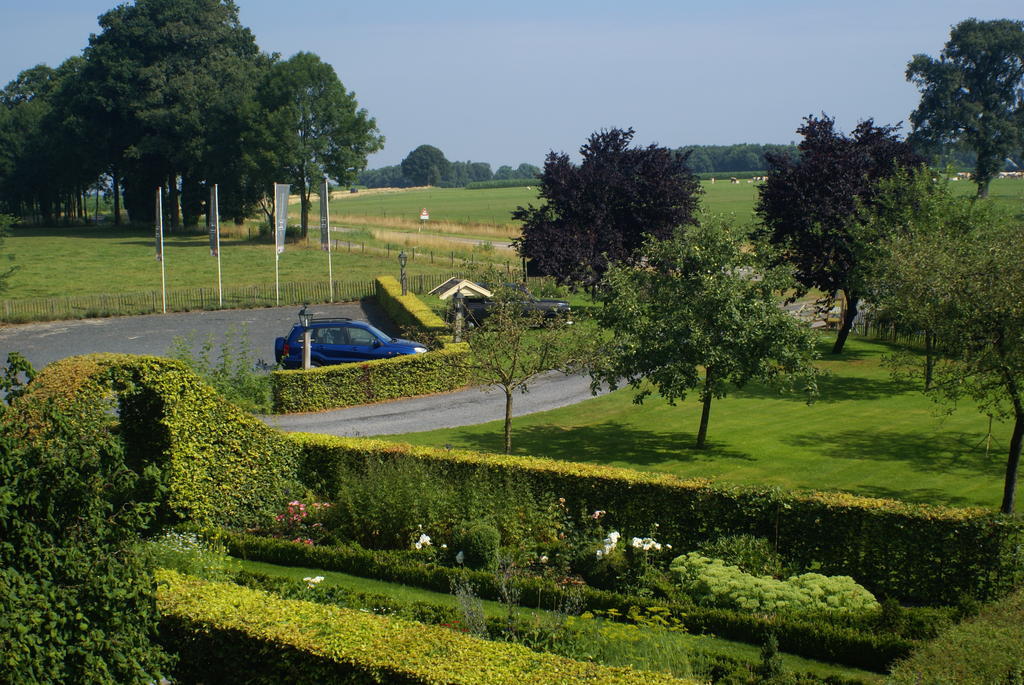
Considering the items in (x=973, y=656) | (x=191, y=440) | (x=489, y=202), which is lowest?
(x=973, y=656)

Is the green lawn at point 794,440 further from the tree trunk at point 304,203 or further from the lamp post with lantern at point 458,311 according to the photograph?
the tree trunk at point 304,203

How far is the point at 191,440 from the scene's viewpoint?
568 inches

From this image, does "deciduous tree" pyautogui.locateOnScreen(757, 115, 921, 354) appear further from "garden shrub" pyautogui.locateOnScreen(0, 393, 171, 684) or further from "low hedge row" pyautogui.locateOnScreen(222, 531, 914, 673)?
"garden shrub" pyautogui.locateOnScreen(0, 393, 171, 684)

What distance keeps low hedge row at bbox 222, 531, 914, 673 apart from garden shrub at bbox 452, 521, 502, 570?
1.53ft

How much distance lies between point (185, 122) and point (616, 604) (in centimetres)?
6128

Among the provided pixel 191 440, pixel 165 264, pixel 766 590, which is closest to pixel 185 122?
pixel 165 264

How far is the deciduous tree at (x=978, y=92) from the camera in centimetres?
7438

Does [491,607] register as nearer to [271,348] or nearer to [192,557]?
[192,557]

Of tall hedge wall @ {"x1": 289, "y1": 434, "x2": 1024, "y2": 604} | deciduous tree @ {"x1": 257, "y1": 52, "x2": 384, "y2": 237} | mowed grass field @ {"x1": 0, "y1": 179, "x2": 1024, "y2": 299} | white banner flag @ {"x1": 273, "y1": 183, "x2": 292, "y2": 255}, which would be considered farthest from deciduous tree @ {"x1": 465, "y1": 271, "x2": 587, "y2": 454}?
deciduous tree @ {"x1": 257, "y1": 52, "x2": 384, "y2": 237}

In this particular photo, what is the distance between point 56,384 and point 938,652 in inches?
438

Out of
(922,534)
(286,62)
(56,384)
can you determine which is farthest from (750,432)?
(286,62)

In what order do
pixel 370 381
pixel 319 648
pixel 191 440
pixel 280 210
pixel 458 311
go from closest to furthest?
pixel 319 648 → pixel 191 440 → pixel 370 381 → pixel 458 311 → pixel 280 210

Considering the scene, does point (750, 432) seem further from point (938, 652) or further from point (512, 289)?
point (938, 652)

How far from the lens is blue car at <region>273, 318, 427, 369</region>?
2720 cm
